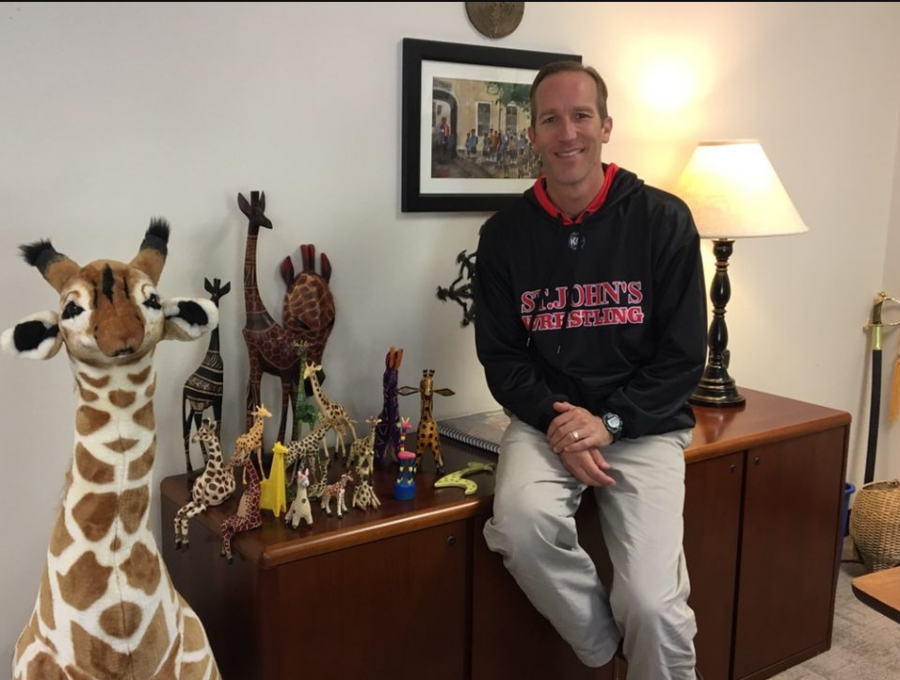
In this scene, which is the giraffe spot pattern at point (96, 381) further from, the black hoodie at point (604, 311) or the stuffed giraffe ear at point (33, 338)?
the black hoodie at point (604, 311)

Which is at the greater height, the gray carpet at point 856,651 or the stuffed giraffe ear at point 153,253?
the stuffed giraffe ear at point 153,253

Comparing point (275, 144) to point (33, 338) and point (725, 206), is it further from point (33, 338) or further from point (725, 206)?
point (725, 206)

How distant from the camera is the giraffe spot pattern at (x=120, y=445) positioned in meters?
1.32

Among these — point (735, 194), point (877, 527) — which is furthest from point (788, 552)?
point (735, 194)

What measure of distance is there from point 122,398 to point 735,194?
1.61 metres

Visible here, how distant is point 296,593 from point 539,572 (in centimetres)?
45

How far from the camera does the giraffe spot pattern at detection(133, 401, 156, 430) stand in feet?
4.41

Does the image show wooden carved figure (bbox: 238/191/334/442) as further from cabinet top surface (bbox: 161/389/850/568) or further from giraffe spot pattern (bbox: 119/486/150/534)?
giraffe spot pattern (bbox: 119/486/150/534)

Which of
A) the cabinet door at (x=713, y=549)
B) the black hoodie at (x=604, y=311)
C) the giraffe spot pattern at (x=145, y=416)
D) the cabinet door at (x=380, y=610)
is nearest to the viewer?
the giraffe spot pattern at (x=145, y=416)

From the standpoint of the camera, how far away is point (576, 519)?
182cm

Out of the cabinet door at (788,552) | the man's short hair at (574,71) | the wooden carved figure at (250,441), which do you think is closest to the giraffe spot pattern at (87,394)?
the wooden carved figure at (250,441)

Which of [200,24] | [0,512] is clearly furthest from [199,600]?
[200,24]

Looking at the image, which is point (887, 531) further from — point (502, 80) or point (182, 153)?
point (182, 153)

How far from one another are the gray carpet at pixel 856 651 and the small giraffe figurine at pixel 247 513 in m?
1.44
